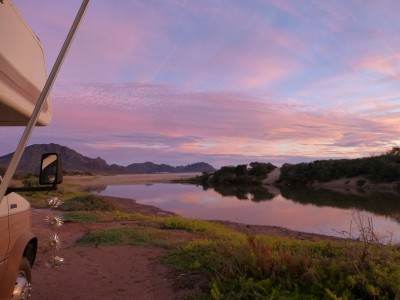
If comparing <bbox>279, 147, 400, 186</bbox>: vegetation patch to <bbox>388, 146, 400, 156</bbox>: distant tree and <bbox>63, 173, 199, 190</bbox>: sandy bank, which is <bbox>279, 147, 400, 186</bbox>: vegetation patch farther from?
<bbox>63, 173, 199, 190</bbox>: sandy bank

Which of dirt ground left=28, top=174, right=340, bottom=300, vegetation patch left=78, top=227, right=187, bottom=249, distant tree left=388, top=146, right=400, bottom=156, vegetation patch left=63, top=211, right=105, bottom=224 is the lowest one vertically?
dirt ground left=28, top=174, right=340, bottom=300

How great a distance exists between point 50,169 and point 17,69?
96cm

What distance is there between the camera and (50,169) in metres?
3.96

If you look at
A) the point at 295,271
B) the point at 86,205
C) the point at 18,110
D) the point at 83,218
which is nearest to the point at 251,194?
the point at 86,205

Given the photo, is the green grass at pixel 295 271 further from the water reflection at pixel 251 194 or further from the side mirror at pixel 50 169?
the water reflection at pixel 251 194

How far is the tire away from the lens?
178 inches

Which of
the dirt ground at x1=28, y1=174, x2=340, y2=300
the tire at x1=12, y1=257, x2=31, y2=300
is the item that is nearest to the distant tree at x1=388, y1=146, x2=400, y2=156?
the dirt ground at x1=28, y1=174, x2=340, y2=300

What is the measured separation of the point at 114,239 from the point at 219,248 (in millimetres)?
4237

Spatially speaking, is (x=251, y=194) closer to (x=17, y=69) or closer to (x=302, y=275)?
(x=302, y=275)

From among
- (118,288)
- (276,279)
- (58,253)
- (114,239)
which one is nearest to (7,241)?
(118,288)

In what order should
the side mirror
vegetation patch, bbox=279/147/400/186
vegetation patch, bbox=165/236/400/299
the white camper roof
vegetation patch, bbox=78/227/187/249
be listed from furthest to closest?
1. vegetation patch, bbox=279/147/400/186
2. vegetation patch, bbox=78/227/187/249
3. vegetation patch, bbox=165/236/400/299
4. the side mirror
5. the white camper roof

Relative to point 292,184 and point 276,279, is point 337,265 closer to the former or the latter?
point 276,279

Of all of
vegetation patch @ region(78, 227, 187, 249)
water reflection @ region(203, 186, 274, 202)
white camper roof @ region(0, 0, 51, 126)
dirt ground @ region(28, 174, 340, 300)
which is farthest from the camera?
water reflection @ region(203, 186, 274, 202)

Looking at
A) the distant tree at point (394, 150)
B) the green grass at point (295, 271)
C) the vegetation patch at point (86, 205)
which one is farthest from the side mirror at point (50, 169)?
the distant tree at point (394, 150)
